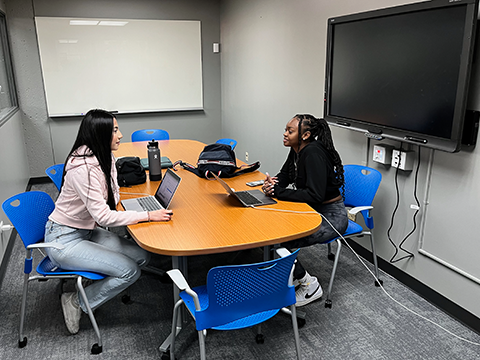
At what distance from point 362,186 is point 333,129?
33.9 inches

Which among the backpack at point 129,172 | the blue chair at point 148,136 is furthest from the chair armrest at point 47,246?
the blue chair at point 148,136

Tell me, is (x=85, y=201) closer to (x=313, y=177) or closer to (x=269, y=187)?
(x=269, y=187)

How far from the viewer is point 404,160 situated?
107 inches

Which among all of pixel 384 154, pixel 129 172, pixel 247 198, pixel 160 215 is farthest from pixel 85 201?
pixel 384 154

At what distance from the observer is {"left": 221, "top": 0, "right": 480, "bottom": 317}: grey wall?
242cm

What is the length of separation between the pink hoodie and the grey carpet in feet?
2.20

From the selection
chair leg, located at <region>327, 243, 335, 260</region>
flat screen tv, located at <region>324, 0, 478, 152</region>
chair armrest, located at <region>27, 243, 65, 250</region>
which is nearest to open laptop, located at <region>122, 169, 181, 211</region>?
chair armrest, located at <region>27, 243, 65, 250</region>

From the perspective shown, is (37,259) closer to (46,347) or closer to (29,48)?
(46,347)

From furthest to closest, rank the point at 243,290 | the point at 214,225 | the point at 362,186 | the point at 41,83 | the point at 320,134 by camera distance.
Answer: the point at 41,83 → the point at 362,186 → the point at 320,134 → the point at 214,225 → the point at 243,290

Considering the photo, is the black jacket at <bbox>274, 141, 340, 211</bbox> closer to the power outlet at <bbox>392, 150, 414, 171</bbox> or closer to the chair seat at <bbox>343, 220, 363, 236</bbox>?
the chair seat at <bbox>343, 220, 363, 236</bbox>

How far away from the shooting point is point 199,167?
2961 millimetres

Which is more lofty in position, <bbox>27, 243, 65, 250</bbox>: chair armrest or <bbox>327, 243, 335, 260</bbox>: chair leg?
<bbox>27, 243, 65, 250</bbox>: chair armrest

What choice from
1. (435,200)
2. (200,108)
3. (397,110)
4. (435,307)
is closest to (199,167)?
(397,110)

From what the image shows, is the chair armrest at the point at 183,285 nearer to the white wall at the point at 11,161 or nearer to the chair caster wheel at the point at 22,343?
the chair caster wheel at the point at 22,343
